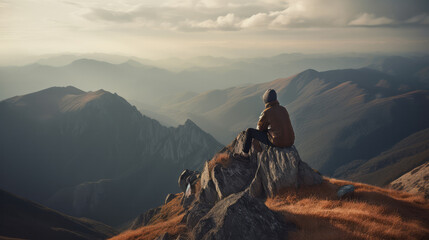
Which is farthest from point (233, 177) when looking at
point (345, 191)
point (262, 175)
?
point (345, 191)

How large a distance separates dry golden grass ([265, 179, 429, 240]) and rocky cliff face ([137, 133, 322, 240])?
0.83m

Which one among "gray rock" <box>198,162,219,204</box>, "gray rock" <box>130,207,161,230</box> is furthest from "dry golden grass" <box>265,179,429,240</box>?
"gray rock" <box>130,207,161,230</box>

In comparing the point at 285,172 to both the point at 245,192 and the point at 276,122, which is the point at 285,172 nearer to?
the point at 276,122

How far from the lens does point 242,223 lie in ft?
30.6

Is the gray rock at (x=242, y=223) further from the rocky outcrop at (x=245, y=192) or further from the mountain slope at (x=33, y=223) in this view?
the mountain slope at (x=33, y=223)

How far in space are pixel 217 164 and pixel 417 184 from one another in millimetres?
16793

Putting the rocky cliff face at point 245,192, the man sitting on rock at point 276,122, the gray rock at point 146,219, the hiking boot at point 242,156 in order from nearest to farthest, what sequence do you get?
1. the rocky cliff face at point 245,192
2. the man sitting on rock at point 276,122
3. the hiking boot at point 242,156
4. the gray rock at point 146,219

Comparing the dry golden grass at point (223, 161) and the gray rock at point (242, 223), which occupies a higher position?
the gray rock at point (242, 223)

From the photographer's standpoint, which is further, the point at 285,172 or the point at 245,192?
the point at 285,172

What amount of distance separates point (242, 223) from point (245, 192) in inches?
75.3

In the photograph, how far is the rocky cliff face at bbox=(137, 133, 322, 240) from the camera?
930 cm

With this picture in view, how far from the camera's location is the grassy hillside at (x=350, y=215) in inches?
331

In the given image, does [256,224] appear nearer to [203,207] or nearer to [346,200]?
[203,207]

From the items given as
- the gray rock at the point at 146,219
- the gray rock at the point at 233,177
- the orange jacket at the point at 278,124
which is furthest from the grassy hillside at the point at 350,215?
the gray rock at the point at 146,219
